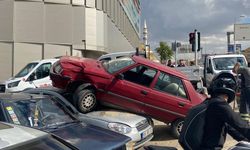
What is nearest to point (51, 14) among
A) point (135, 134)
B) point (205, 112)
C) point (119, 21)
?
point (119, 21)

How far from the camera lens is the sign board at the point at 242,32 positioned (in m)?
49.0

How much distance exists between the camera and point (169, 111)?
909cm

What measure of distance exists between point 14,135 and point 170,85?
7.05m

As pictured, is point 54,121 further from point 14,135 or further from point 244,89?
point 244,89

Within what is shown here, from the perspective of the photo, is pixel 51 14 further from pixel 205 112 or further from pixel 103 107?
pixel 205 112

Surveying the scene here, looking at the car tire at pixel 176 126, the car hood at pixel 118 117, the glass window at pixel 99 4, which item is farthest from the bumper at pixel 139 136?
the glass window at pixel 99 4

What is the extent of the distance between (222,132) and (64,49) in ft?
87.5

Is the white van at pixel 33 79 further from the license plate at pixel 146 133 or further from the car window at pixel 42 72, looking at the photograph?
the license plate at pixel 146 133

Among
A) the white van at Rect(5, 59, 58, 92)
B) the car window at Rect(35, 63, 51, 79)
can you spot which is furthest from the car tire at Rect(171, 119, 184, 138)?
the car window at Rect(35, 63, 51, 79)

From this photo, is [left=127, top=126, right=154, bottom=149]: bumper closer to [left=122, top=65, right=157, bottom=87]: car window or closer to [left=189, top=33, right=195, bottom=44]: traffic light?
[left=122, top=65, right=157, bottom=87]: car window

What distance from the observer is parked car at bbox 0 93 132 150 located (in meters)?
4.92

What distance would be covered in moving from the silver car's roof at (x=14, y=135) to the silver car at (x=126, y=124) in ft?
14.3

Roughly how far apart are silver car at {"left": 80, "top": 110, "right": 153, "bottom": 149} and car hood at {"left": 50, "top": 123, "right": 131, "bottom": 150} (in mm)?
1266

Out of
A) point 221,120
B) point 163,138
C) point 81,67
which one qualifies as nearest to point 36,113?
point 221,120
